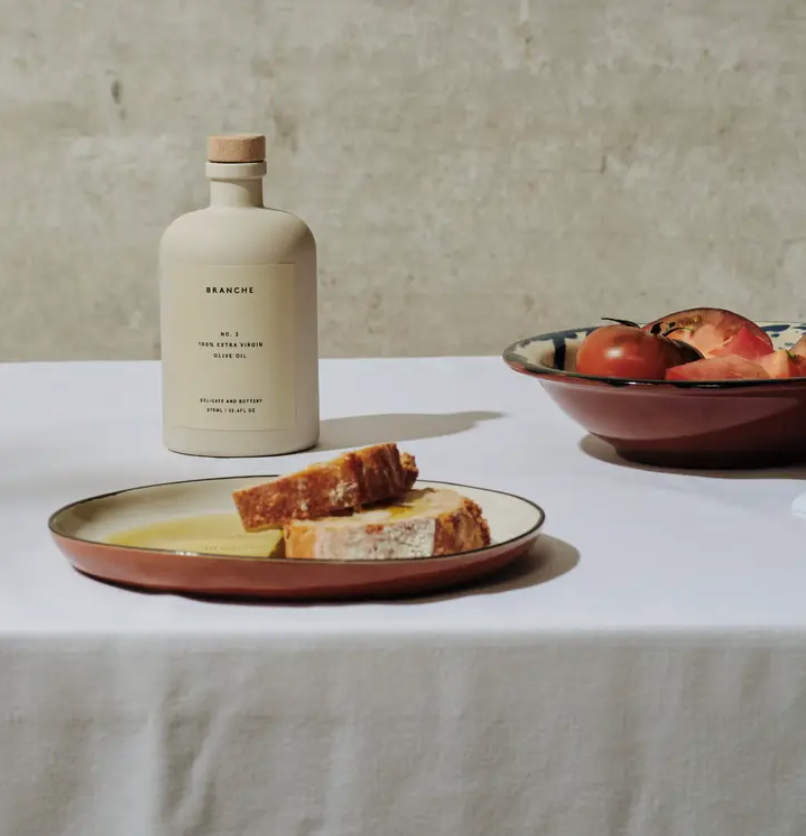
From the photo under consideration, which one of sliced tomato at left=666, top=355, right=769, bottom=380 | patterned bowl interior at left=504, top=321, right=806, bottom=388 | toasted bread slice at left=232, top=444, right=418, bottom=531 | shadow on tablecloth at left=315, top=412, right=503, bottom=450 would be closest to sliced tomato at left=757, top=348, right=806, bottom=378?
sliced tomato at left=666, top=355, right=769, bottom=380

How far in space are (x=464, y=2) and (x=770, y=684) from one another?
187cm

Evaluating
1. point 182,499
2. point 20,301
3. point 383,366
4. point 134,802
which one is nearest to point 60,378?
point 383,366

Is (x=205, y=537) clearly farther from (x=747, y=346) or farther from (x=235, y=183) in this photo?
(x=747, y=346)

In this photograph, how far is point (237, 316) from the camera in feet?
2.90

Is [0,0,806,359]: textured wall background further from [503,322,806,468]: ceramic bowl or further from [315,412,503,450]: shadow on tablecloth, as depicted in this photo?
[503,322,806,468]: ceramic bowl

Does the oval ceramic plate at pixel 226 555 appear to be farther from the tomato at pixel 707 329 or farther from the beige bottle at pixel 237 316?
the tomato at pixel 707 329

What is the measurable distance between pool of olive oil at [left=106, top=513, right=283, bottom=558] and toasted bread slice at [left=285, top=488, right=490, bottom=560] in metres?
0.02

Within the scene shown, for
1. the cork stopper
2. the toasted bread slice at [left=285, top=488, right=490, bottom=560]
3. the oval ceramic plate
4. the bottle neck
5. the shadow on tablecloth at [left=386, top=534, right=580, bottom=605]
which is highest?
the cork stopper

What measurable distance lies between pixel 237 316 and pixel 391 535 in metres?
0.35

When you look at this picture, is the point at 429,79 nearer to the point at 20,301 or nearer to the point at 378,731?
the point at 20,301

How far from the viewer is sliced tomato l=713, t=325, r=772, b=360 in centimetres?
92

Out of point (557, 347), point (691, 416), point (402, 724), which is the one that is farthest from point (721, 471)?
point (402, 724)

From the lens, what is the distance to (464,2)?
2236 millimetres

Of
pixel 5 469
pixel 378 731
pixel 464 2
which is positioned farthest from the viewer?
pixel 464 2
